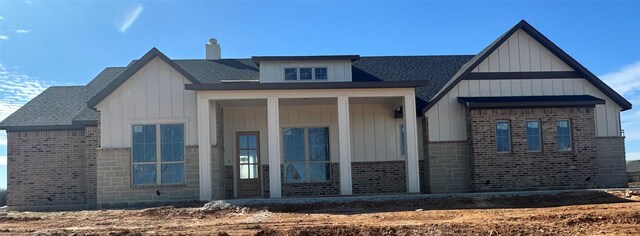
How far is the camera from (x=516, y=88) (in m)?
18.6

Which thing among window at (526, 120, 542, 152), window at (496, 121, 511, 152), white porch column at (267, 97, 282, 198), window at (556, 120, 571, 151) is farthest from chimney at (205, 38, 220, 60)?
window at (556, 120, 571, 151)

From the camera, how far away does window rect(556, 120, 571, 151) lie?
18.0m

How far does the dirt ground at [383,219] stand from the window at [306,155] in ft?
14.4

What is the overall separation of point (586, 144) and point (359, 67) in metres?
8.10

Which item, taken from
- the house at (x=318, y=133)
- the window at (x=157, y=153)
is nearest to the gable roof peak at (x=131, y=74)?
the house at (x=318, y=133)

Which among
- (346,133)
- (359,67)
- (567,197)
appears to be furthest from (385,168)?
(567,197)

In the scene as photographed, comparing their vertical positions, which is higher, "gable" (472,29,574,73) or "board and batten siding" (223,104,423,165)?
"gable" (472,29,574,73)

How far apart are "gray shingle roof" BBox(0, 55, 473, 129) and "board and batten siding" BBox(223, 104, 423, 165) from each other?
50.6 inches

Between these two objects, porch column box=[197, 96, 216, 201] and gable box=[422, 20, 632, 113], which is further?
gable box=[422, 20, 632, 113]

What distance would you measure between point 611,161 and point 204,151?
42.3 feet

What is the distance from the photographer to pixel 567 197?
15.6m

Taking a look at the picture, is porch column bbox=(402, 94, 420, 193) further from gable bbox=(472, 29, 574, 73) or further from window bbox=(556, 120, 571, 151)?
window bbox=(556, 120, 571, 151)

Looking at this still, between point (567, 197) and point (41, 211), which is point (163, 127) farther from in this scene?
point (567, 197)

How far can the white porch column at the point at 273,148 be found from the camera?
16.2 metres
